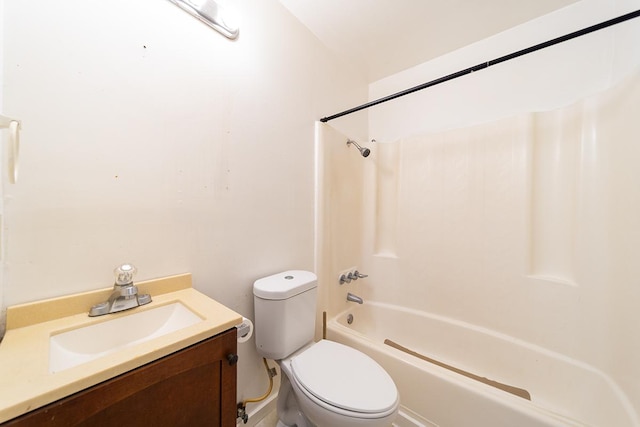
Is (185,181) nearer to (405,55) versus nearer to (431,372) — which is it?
(431,372)

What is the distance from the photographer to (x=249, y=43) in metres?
1.19

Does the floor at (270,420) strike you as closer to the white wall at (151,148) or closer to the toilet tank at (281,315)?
the white wall at (151,148)

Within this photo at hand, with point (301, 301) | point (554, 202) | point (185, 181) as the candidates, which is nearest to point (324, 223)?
point (301, 301)

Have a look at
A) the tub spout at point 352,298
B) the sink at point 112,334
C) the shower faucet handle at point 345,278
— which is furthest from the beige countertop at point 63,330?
the tub spout at point 352,298

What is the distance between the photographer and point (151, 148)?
2.87 feet

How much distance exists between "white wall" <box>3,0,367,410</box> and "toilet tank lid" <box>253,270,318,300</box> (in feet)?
0.30

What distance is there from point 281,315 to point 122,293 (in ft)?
2.01

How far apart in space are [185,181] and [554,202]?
201 cm

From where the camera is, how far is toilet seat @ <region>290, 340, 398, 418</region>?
85 cm

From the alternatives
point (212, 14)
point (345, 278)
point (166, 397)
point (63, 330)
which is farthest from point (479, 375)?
point (212, 14)

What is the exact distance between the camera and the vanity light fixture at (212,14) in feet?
3.15

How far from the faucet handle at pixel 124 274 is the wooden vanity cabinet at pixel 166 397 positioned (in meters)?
0.35

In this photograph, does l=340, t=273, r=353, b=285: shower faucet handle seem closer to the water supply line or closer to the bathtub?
the bathtub

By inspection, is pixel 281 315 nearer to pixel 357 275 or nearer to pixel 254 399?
pixel 254 399
